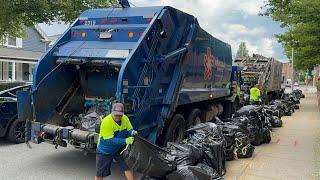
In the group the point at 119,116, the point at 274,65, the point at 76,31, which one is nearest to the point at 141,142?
the point at 119,116

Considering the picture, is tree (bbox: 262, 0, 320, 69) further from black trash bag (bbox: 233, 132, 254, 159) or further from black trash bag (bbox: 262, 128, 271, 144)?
black trash bag (bbox: 233, 132, 254, 159)

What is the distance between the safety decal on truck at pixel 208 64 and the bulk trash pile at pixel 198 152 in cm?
125

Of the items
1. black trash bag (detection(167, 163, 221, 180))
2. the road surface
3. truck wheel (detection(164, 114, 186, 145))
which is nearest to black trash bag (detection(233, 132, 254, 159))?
the road surface

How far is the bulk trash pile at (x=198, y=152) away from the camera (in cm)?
515

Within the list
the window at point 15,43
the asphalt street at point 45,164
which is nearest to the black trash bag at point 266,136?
the asphalt street at point 45,164

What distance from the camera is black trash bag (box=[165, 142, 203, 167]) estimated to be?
18.7 feet

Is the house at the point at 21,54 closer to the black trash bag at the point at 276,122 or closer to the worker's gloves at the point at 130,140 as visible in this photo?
the black trash bag at the point at 276,122

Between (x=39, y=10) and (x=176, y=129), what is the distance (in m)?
9.23

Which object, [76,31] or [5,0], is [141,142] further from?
[5,0]

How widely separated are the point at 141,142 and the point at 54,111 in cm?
275

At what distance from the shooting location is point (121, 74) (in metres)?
5.94

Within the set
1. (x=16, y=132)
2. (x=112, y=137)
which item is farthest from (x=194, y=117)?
(x=112, y=137)

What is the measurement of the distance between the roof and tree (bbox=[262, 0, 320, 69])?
627 inches

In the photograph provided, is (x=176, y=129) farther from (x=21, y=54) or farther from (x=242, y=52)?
(x=242, y=52)
